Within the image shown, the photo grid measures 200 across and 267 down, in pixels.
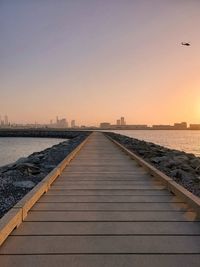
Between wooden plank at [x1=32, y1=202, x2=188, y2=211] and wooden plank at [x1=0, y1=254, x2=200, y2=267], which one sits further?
wooden plank at [x1=32, y1=202, x2=188, y2=211]

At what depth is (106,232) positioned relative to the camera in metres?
4.53

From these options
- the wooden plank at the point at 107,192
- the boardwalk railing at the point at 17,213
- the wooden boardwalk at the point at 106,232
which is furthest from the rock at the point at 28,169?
the boardwalk railing at the point at 17,213

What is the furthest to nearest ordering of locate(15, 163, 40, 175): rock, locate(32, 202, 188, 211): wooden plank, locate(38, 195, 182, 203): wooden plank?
locate(15, 163, 40, 175): rock < locate(38, 195, 182, 203): wooden plank < locate(32, 202, 188, 211): wooden plank

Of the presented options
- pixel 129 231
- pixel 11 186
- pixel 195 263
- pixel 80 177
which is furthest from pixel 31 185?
pixel 195 263

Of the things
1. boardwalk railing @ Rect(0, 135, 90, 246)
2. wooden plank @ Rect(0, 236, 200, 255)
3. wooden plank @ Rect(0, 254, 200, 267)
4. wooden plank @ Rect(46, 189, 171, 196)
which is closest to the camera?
wooden plank @ Rect(0, 254, 200, 267)

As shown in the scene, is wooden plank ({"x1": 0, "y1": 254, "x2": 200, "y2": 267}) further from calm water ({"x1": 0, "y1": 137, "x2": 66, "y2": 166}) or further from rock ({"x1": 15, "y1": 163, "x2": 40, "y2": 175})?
calm water ({"x1": 0, "y1": 137, "x2": 66, "y2": 166})

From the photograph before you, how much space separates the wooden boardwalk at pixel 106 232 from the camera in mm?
3703

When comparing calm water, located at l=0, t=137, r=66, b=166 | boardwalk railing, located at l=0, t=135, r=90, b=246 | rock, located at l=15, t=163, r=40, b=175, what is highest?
boardwalk railing, located at l=0, t=135, r=90, b=246

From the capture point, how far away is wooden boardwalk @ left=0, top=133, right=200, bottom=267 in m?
3.70

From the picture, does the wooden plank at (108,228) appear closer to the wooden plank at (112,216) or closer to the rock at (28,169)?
the wooden plank at (112,216)

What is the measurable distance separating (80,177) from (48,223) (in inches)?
174

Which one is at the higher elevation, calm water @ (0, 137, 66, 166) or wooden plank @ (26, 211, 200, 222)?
wooden plank @ (26, 211, 200, 222)

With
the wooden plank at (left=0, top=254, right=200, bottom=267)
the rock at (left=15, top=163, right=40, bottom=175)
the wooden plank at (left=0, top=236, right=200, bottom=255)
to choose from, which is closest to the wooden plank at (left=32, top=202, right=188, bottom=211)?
the wooden plank at (left=0, top=236, right=200, bottom=255)

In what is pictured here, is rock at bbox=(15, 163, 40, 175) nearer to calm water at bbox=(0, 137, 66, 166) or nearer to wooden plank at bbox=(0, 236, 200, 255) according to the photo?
wooden plank at bbox=(0, 236, 200, 255)
